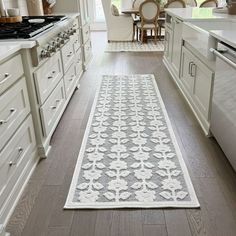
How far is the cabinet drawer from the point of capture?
1532 millimetres

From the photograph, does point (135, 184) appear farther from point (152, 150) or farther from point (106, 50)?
point (106, 50)

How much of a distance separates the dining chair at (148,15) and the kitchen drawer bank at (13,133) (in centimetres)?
495

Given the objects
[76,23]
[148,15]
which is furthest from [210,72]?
[148,15]

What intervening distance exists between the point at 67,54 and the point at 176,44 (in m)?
1.52

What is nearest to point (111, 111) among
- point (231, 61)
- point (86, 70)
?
point (231, 61)

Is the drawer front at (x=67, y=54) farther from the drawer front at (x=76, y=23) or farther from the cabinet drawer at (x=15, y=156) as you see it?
the cabinet drawer at (x=15, y=156)

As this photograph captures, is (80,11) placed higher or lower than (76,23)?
higher

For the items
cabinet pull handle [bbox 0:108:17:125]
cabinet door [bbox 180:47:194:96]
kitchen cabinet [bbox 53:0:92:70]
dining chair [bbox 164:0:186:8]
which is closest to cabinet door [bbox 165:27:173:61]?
cabinet door [bbox 180:47:194:96]

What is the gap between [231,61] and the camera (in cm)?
184

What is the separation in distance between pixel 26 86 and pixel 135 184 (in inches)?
38.6

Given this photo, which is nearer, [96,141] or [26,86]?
[26,86]

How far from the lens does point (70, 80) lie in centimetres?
322

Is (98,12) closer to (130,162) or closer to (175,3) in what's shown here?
(175,3)

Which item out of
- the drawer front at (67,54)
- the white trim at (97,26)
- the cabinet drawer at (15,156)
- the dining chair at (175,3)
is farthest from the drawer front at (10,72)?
the white trim at (97,26)
